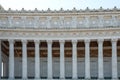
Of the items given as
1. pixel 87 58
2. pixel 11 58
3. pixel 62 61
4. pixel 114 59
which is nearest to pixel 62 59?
pixel 62 61

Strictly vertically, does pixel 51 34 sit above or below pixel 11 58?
above

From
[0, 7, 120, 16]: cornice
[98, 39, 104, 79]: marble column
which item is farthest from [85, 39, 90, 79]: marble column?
[0, 7, 120, 16]: cornice

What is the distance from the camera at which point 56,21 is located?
9438 cm

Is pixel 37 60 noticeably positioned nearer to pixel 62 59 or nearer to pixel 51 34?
pixel 62 59

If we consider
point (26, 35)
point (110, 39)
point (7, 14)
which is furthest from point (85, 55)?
point (7, 14)

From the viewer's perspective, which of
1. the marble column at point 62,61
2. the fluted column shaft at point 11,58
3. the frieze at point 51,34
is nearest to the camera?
the fluted column shaft at point 11,58

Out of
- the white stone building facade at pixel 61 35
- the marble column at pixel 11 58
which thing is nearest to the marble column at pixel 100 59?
the white stone building facade at pixel 61 35

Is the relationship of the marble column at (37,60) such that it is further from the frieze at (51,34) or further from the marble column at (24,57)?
the marble column at (24,57)

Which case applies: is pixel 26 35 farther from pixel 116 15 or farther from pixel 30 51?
pixel 116 15

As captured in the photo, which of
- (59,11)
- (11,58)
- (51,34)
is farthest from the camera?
(59,11)

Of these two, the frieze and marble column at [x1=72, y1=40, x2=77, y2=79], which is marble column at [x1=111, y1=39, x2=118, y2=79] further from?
marble column at [x1=72, y1=40, x2=77, y2=79]

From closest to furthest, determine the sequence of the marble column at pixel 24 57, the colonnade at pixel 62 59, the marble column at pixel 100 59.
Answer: the marble column at pixel 100 59 < the colonnade at pixel 62 59 < the marble column at pixel 24 57

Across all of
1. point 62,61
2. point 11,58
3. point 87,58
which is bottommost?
point 62,61

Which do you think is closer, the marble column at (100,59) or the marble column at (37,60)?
the marble column at (100,59)
